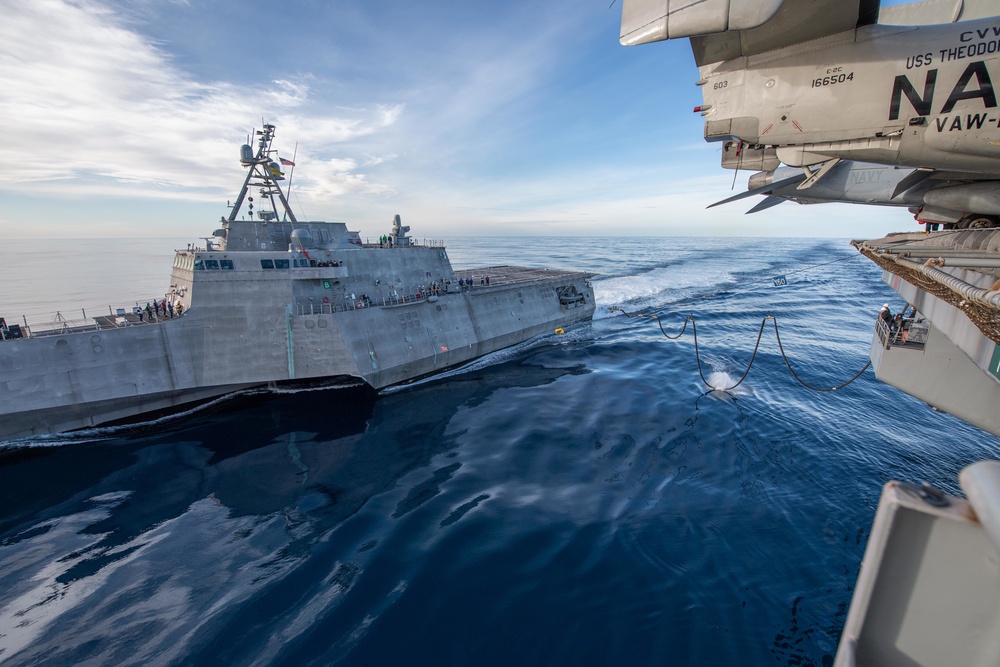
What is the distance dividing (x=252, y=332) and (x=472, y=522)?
15675 millimetres

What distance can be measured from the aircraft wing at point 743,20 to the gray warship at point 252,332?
61.8 ft

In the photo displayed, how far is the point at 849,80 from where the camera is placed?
859 cm

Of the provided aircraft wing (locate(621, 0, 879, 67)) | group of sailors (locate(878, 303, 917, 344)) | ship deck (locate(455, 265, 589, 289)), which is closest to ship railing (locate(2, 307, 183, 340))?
ship deck (locate(455, 265, 589, 289))

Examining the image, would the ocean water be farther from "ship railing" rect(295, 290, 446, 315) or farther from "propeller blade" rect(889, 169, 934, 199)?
"propeller blade" rect(889, 169, 934, 199)

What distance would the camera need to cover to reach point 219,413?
20.8 metres

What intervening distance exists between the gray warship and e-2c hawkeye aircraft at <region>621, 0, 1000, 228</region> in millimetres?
19237

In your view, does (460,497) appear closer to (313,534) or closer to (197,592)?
(313,534)

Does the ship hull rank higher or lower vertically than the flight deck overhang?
lower

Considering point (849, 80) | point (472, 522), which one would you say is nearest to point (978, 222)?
point (849, 80)

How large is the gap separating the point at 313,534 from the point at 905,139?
17.6 meters

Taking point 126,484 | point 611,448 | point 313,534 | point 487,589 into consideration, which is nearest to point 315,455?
point 313,534

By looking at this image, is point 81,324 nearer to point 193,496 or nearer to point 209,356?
point 209,356

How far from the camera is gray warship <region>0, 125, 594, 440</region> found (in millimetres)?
17578

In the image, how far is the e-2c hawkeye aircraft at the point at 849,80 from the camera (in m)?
7.64
